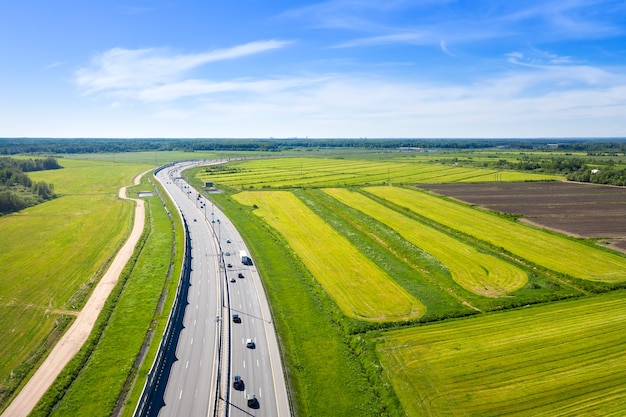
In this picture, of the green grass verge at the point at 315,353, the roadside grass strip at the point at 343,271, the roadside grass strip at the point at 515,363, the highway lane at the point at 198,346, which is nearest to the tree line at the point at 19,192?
the roadside grass strip at the point at 343,271

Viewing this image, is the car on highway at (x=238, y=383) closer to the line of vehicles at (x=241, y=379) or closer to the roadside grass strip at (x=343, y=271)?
the line of vehicles at (x=241, y=379)

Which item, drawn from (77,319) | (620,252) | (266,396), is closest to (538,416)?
(266,396)

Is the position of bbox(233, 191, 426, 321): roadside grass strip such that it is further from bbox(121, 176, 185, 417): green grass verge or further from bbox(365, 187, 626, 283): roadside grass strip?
bbox(365, 187, 626, 283): roadside grass strip

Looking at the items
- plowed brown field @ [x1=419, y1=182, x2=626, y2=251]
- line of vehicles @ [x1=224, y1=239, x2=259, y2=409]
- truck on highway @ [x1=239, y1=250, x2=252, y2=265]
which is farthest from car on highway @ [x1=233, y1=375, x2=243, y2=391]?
plowed brown field @ [x1=419, y1=182, x2=626, y2=251]

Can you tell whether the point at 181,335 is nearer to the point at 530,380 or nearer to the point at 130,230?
the point at 530,380

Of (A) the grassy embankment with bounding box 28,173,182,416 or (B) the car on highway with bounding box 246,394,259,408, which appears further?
(A) the grassy embankment with bounding box 28,173,182,416
